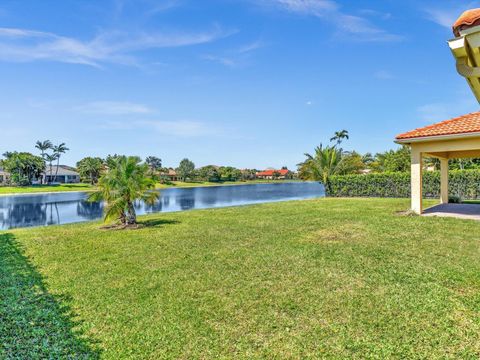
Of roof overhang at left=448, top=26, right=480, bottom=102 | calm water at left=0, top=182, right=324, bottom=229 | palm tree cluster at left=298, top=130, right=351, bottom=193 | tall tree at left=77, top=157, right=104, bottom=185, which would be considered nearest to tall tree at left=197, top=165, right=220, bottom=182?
tall tree at left=77, top=157, right=104, bottom=185

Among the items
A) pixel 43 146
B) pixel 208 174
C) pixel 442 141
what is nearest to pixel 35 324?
pixel 442 141

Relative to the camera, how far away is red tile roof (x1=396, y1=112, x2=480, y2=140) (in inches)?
455

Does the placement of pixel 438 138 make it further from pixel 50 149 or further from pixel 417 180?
pixel 50 149

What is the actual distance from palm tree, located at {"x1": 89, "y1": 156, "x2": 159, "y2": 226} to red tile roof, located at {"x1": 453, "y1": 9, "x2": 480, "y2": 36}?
37.5 feet

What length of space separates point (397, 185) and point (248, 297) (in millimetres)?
20737

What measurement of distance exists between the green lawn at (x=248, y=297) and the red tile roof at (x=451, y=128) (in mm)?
4667

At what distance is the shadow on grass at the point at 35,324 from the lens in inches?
134

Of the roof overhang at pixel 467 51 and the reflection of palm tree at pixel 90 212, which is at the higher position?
the roof overhang at pixel 467 51

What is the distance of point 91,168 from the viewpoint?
71.9 metres

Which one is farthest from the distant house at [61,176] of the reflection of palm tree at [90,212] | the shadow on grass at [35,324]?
the shadow on grass at [35,324]

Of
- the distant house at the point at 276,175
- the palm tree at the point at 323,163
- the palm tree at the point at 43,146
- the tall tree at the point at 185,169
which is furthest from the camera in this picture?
the distant house at the point at 276,175

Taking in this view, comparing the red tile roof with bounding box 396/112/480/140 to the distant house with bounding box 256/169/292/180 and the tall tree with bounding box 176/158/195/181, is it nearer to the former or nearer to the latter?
the tall tree with bounding box 176/158/195/181

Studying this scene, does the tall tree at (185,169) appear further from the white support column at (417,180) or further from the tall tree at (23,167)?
the white support column at (417,180)

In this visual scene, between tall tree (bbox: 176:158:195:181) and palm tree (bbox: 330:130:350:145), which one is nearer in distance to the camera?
palm tree (bbox: 330:130:350:145)
